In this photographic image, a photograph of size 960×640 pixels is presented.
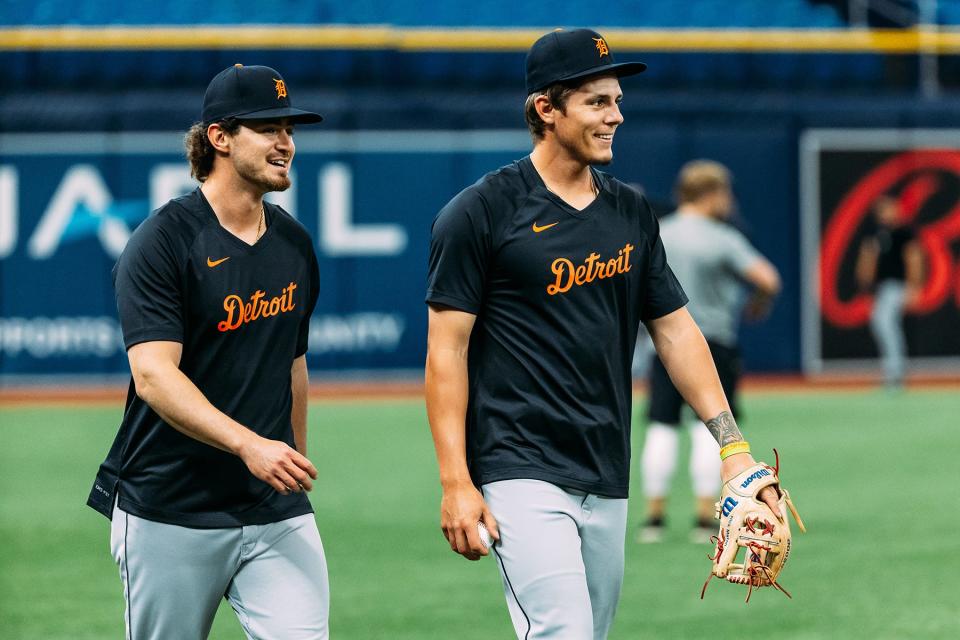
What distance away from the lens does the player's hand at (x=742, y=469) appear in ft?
14.6

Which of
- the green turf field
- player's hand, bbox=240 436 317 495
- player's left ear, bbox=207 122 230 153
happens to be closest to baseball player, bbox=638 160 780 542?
the green turf field

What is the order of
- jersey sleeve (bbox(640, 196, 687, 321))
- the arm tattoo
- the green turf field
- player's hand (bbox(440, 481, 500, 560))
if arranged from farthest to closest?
1. the green turf field
2. jersey sleeve (bbox(640, 196, 687, 321))
3. the arm tattoo
4. player's hand (bbox(440, 481, 500, 560))

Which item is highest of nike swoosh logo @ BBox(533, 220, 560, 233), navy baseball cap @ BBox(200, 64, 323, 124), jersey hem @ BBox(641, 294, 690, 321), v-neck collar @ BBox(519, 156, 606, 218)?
navy baseball cap @ BBox(200, 64, 323, 124)

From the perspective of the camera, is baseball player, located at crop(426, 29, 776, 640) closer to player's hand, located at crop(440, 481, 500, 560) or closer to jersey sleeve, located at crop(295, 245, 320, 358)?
player's hand, located at crop(440, 481, 500, 560)

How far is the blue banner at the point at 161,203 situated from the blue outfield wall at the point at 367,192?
0.7 inches

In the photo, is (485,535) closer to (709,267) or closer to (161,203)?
(709,267)

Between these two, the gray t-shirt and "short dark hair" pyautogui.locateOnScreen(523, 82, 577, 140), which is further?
the gray t-shirt

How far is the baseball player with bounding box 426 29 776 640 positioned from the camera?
14.4 ft

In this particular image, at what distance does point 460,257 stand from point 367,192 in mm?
16181

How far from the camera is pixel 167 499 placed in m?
4.50

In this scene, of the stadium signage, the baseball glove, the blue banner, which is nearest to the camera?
the baseball glove

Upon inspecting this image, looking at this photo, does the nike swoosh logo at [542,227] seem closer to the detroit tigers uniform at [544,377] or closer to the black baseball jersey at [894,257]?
the detroit tigers uniform at [544,377]

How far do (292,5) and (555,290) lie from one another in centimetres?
1788

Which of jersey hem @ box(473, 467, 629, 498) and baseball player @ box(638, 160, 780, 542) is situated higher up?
jersey hem @ box(473, 467, 629, 498)
